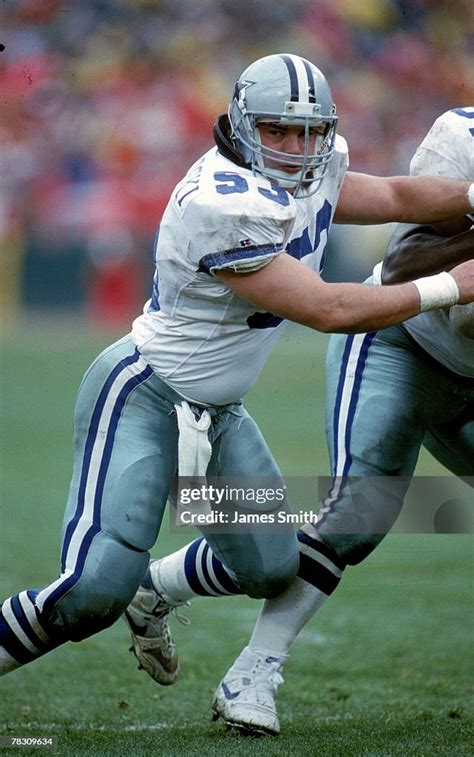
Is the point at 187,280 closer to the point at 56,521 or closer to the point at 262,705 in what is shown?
the point at 262,705

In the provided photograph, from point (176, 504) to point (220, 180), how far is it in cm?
59

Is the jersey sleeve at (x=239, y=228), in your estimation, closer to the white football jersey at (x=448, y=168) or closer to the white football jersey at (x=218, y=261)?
the white football jersey at (x=218, y=261)

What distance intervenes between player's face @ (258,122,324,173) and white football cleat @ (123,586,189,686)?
92 cm

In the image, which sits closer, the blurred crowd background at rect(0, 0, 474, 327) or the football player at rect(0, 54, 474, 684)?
the football player at rect(0, 54, 474, 684)

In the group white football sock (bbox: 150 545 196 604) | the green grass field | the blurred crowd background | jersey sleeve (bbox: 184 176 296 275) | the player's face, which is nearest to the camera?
jersey sleeve (bbox: 184 176 296 275)

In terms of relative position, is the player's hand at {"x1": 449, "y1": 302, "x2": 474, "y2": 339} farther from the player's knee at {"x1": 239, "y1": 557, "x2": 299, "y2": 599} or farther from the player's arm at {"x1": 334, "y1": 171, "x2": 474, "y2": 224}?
the player's knee at {"x1": 239, "y1": 557, "x2": 299, "y2": 599}

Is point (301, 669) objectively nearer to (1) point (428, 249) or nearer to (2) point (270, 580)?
(2) point (270, 580)

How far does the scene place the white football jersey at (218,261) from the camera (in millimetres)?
1900

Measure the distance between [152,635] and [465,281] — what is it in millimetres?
966

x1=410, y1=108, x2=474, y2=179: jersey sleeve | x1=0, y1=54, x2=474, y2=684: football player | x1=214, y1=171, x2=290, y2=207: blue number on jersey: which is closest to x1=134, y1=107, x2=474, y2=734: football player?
x1=410, y1=108, x2=474, y2=179: jersey sleeve

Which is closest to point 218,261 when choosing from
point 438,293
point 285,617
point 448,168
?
point 438,293

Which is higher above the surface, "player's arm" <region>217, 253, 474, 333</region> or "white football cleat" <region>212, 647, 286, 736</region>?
"player's arm" <region>217, 253, 474, 333</region>

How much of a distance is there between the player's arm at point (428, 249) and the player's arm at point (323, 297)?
0.30 m

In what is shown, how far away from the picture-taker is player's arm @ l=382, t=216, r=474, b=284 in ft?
7.55
